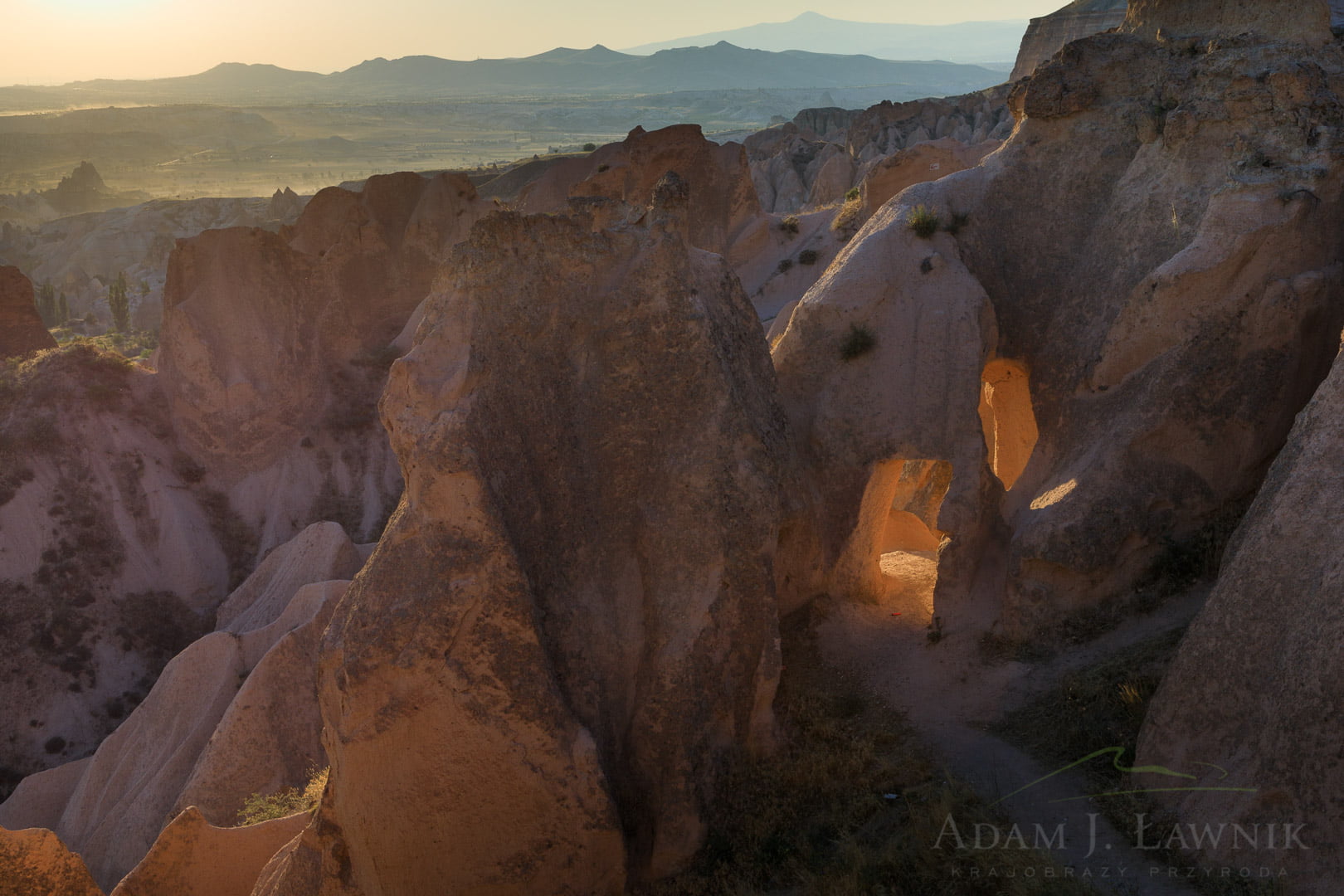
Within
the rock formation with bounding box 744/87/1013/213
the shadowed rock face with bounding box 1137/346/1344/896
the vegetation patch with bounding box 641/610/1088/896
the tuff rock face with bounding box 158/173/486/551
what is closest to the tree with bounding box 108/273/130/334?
the tuff rock face with bounding box 158/173/486/551

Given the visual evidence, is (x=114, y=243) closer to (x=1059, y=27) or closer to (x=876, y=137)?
(x=876, y=137)

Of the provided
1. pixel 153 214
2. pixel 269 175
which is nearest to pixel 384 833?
→ pixel 153 214

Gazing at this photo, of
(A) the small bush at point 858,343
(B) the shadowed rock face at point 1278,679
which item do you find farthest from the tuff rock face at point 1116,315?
(B) the shadowed rock face at point 1278,679

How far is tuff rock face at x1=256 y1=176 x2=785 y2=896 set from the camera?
27.0 ft

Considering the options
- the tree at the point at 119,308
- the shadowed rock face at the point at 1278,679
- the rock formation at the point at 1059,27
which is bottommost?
the tree at the point at 119,308

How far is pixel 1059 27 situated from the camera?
67.7 m

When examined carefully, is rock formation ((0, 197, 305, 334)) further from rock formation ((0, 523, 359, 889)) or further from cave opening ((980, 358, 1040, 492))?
cave opening ((980, 358, 1040, 492))

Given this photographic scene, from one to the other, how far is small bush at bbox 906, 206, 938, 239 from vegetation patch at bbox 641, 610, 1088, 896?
5.92 m

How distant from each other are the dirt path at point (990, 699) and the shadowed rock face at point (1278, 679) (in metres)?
0.62

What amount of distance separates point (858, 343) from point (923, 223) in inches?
71.8

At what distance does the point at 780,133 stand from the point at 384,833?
211ft

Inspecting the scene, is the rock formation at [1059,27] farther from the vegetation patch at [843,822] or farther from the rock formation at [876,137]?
the vegetation patch at [843,822]

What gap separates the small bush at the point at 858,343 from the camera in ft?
40.2

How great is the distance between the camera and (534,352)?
936 centimetres
